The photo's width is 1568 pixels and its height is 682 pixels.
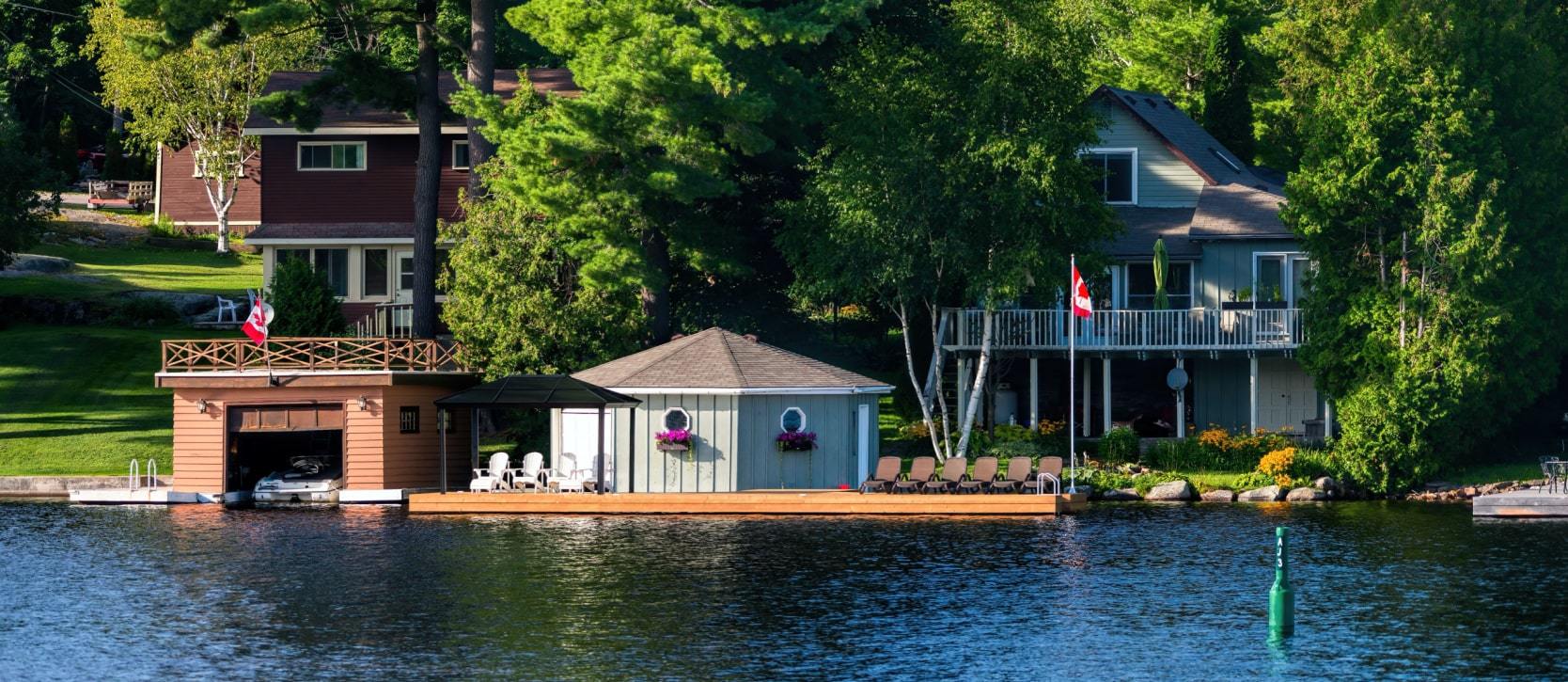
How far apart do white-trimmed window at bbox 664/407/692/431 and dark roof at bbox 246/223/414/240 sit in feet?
A: 51.1

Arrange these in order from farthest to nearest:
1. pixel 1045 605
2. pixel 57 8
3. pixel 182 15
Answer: pixel 57 8 < pixel 182 15 < pixel 1045 605

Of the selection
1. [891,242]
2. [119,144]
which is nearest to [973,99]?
[891,242]

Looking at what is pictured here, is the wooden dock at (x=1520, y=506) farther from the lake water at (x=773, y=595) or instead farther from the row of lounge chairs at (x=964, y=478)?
the row of lounge chairs at (x=964, y=478)

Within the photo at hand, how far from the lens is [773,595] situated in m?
34.7

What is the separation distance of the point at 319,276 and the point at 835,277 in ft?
45.3

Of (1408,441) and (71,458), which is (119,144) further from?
(1408,441)

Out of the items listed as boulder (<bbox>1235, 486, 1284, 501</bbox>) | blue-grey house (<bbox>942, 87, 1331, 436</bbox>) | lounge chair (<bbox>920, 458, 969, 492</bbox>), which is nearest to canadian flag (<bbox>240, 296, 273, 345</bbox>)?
lounge chair (<bbox>920, 458, 969, 492</bbox>)

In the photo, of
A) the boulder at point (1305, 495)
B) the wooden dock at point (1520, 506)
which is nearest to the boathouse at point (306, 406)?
the boulder at point (1305, 495)

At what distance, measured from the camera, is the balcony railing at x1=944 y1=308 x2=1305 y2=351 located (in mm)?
54281

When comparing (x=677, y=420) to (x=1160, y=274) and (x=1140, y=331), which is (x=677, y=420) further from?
(x=1160, y=274)

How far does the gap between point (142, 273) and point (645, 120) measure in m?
29.4

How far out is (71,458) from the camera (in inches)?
2076

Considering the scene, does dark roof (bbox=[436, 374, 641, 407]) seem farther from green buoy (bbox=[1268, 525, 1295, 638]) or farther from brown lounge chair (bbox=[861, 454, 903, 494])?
green buoy (bbox=[1268, 525, 1295, 638])

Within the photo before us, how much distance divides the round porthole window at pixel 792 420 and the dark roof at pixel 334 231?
1687 cm
